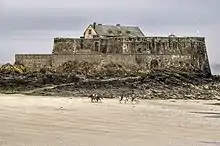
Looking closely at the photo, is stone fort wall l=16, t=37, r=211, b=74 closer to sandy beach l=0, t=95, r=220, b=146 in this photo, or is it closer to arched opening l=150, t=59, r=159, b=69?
arched opening l=150, t=59, r=159, b=69

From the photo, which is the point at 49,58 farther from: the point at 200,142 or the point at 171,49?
the point at 200,142

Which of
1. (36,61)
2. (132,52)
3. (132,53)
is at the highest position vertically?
(132,52)

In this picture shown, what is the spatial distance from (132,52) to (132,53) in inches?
11.8

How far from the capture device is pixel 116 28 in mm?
60375

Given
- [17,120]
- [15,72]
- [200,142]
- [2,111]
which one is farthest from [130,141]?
[15,72]

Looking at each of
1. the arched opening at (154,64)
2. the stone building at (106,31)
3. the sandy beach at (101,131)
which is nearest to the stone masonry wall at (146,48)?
the arched opening at (154,64)

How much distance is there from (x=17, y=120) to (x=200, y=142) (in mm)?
4556

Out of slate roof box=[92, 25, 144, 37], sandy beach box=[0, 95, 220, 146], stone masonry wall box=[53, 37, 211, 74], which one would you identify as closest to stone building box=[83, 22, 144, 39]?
slate roof box=[92, 25, 144, 37]

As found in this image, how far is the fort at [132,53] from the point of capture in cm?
4406

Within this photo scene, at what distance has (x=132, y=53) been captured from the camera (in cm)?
4450

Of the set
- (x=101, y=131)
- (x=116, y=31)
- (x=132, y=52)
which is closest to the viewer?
(x=101, y=131)

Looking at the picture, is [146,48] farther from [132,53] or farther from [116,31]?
[116,31]

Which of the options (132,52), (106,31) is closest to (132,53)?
(132,52)

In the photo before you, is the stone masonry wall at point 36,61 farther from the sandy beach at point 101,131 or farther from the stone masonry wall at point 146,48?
the sandy beach at point 101,131
